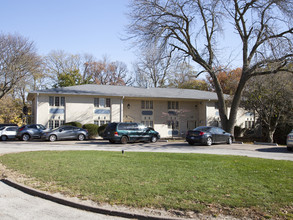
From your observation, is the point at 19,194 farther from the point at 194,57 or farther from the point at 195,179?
the point at 194,57

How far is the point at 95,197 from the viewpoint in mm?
6195

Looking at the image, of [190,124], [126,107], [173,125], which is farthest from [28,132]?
[190,124]

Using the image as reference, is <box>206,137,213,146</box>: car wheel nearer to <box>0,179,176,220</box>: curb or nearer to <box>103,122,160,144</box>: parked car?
<box>103,122,160,144</box>: parked car

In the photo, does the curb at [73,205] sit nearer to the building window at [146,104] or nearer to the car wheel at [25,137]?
the car wheel at [25,137]

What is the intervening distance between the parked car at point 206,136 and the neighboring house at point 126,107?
398 inches

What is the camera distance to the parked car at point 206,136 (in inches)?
835

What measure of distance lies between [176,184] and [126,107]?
28.3m

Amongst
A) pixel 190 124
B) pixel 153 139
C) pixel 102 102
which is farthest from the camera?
pixel 190 124

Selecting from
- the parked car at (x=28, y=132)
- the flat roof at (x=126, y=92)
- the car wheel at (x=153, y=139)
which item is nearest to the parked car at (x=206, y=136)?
the car wheel at (x=153, y=139)

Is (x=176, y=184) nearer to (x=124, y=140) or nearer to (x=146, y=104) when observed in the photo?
(x=124, y=140)

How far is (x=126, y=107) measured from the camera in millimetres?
35094

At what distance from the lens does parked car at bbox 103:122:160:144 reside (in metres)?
22.5

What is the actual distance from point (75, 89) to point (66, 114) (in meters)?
3.36

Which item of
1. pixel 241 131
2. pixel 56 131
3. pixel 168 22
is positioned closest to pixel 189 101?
pixel 241 131
